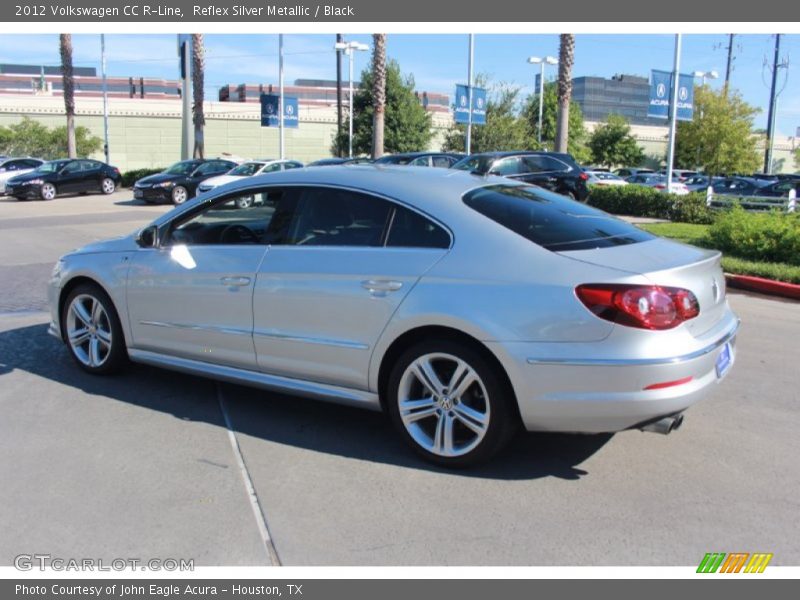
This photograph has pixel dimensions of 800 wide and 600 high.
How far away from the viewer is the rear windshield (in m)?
4.16

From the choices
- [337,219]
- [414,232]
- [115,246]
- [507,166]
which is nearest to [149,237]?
[115,246]

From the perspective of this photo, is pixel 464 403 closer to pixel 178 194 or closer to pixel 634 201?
pixel 634 201

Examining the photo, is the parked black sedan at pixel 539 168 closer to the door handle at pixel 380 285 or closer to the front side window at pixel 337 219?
the front side window at pixel 337 219

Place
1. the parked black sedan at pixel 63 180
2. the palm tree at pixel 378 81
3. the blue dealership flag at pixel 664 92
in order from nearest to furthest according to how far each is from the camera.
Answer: the blue dealership flag at pixel 664 92 < the parked black sedan at pixel 63 180 < the palm tree at pixel 378 81

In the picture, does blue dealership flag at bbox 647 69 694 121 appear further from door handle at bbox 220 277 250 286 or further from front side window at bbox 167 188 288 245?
door handle at bbox 220 277 250 286

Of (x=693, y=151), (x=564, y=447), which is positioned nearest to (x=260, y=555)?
(x=564, y=447)

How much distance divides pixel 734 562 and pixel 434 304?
1.84 meters

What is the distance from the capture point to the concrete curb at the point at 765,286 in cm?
945

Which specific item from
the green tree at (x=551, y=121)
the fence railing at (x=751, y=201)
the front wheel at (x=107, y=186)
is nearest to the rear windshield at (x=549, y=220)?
the fence railing at (x=751, y=201)

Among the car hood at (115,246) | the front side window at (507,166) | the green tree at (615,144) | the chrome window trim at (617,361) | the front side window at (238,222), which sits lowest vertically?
the chrome window trim at (617,361)

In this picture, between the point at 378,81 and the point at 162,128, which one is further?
the point at 162,128

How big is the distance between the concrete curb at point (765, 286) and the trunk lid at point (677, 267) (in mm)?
5915

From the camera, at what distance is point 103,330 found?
5.72 m

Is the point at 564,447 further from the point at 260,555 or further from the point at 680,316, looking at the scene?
the point at 260,555
